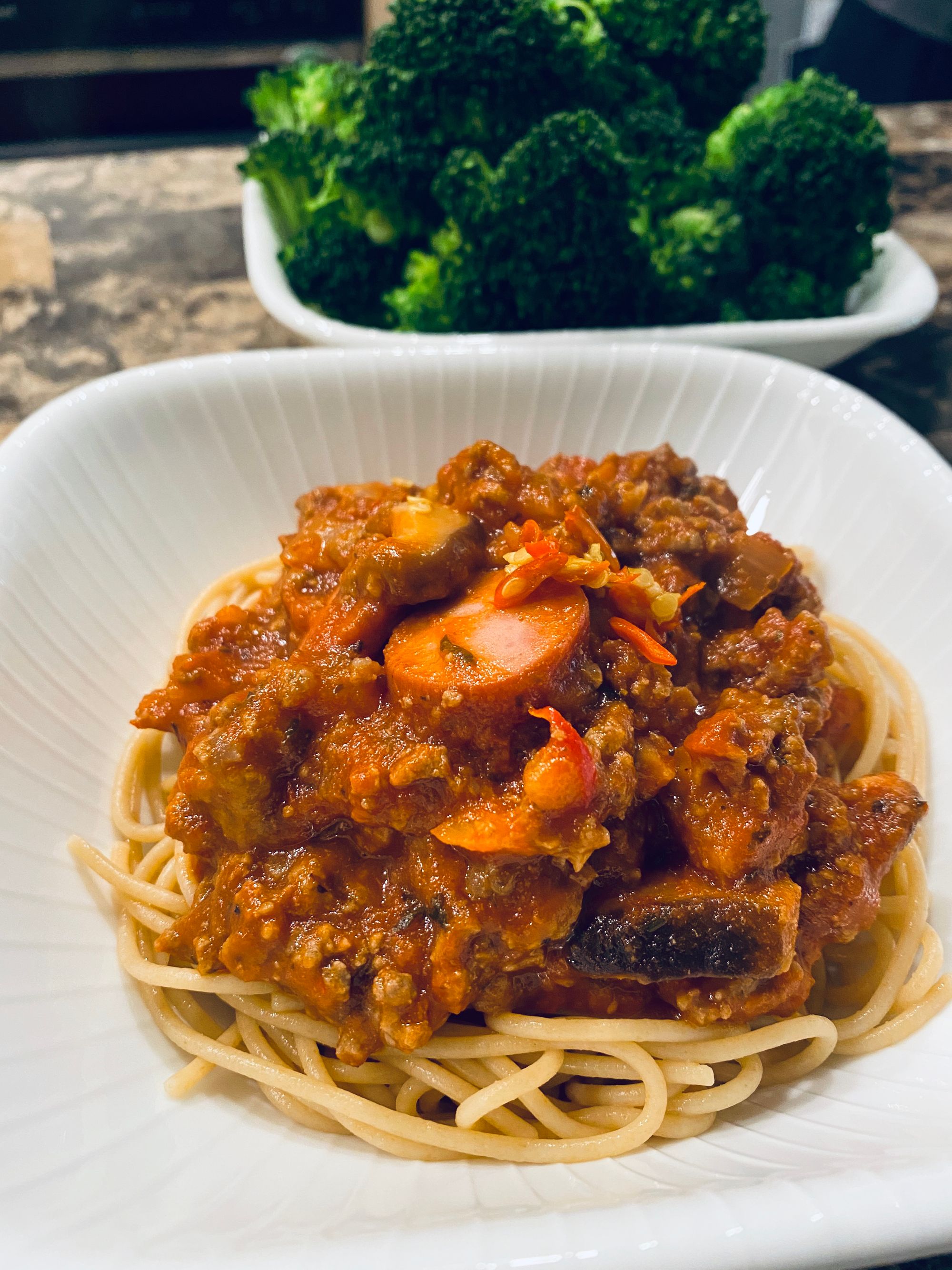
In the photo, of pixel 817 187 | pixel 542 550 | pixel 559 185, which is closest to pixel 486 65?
pixel 559 185

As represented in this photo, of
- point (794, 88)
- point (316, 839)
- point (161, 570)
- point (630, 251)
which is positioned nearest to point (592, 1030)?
point (316, 839)

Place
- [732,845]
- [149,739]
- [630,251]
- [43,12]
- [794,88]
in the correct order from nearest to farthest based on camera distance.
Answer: [732,845], [149,739], [630,251], [794,88], [43,12]

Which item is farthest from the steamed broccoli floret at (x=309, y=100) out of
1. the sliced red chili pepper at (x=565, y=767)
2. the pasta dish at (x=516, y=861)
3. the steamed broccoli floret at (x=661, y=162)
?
the sliced red chili pepper at (x=565, y=767)

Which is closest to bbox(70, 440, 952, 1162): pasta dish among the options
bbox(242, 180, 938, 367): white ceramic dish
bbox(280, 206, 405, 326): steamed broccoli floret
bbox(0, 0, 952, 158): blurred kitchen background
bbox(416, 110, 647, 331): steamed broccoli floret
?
bbox(242, 180, 938, 367): white ceramic dish

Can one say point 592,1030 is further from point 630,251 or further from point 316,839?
point 630,251

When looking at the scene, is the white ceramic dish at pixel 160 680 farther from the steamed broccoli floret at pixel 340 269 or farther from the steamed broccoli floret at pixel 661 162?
the steamed broccoli floret at pixel 661 162

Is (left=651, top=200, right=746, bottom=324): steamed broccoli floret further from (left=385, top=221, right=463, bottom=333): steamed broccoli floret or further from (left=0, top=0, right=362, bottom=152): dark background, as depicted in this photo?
(left=0, top=0, right=362, bottom=152): dark background
